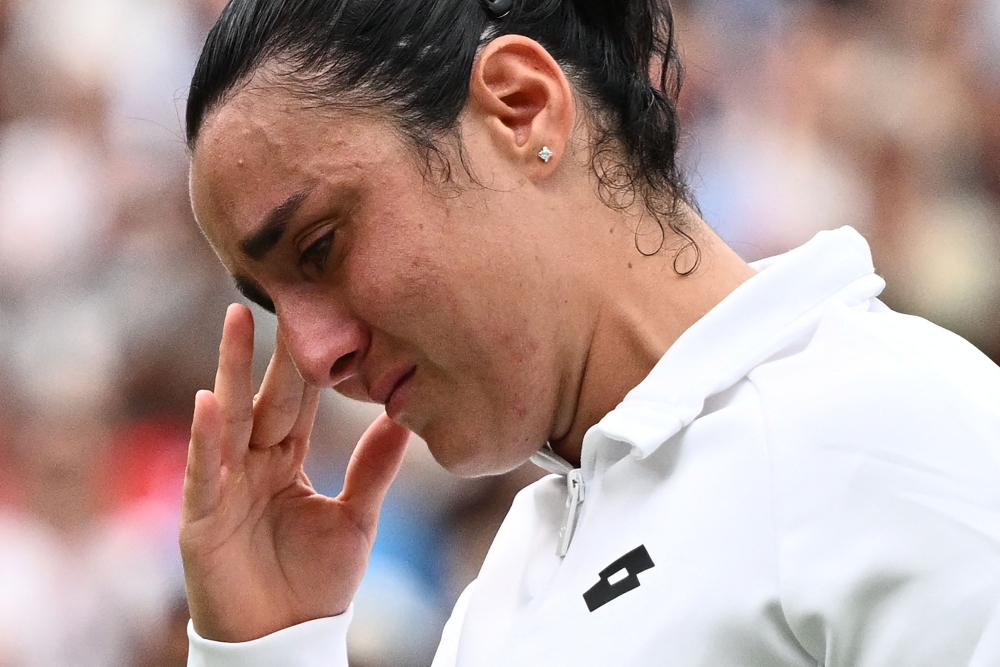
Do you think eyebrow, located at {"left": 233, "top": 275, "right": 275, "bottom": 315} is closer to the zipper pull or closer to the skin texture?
the skin texture

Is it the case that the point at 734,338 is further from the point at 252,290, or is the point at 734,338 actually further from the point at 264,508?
the point at 264,508

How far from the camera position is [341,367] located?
2.97 ft

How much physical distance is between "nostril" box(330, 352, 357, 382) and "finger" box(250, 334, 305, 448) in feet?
0.65

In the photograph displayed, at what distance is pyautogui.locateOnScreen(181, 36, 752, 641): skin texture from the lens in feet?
2.72

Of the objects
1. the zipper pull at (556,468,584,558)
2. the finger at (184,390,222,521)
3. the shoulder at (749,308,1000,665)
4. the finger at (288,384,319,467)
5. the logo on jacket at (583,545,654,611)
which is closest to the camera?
the shoulder at (749,308,1000,665)

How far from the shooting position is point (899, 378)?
2.30 feet

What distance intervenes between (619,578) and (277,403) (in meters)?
0.49

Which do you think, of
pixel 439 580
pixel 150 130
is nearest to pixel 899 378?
pixel 439 580

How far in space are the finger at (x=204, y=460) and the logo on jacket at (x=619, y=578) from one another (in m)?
0.44

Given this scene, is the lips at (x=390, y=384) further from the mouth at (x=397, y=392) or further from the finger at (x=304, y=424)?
the finger at (x=304, y=424)

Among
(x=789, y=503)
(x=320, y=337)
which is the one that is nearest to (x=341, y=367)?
(x=320, y=337)

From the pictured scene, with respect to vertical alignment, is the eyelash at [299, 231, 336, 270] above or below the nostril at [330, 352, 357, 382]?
above

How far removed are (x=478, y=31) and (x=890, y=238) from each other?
117 cm

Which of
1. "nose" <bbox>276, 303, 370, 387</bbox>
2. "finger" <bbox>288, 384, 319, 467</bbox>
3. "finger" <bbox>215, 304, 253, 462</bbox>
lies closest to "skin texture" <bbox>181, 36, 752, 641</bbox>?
"nose" <bbox>276, 303, 370, 387</bbox>
